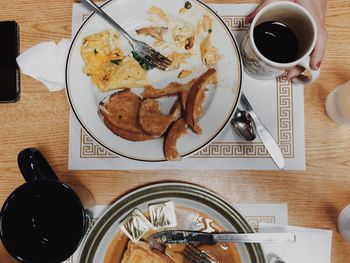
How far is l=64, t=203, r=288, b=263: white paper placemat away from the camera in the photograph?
990 mm

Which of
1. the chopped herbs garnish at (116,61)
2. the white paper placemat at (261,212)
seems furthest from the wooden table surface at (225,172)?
the chopped herbs garnish at (116,61)

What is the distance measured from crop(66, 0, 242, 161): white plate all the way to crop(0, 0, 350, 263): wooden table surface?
2.5 inches

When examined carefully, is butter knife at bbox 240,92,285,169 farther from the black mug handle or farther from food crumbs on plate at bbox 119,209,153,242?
the black mug handle

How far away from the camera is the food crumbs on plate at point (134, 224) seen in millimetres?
976

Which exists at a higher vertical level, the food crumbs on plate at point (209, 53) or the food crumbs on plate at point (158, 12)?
the food crumbs on plate at point (158, 12)

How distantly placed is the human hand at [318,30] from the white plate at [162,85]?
0.10 metres

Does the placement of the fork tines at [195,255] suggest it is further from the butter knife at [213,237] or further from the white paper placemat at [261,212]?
the white paper placemat at [261,212]

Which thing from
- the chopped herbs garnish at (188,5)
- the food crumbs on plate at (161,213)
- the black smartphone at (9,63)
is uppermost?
the chopped herbs garnish at (188,5)

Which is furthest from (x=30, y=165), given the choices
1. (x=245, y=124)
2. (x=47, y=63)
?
(x=245, y=124)

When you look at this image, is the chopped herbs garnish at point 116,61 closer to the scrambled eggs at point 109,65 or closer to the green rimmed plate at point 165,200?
the scrambled eggs at point 109,65

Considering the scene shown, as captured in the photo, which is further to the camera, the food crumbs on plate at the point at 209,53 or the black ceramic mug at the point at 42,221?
the food crumbs on plate at the point at 209,53

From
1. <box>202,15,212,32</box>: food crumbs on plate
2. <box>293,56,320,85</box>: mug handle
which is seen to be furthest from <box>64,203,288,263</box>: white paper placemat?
<box>202,15,212,32</box>: food crumbs on plate

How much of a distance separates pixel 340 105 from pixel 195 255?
0.43m

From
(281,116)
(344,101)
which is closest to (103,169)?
(281,116)
